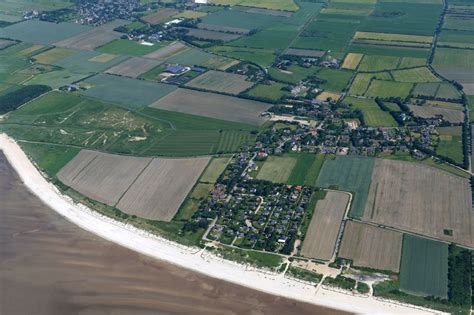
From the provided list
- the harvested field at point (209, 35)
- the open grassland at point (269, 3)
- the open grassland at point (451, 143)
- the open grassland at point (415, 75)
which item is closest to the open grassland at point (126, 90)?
the harvested field at point (209, 35)

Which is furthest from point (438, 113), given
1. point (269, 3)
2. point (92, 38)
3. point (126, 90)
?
point (92, 38)

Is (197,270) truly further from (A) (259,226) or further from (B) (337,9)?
(B) (337,9)

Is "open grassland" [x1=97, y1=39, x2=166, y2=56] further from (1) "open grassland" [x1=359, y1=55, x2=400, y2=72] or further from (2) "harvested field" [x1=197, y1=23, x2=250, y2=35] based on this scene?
(1) "open grassland" [x1=359, y1=55, x2=400, y2=72]

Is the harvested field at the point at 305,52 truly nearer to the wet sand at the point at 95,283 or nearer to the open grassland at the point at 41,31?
the open grassland at the point at 41,31

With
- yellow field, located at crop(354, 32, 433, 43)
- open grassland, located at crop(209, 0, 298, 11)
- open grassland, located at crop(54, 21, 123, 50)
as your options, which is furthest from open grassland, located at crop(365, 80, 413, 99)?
open grassland, located at crop(54, 21, 123, 50)

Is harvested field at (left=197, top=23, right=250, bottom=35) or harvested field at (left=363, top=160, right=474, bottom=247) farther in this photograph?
harvested field at (left=197, top=23, right=250, bottom=35)
